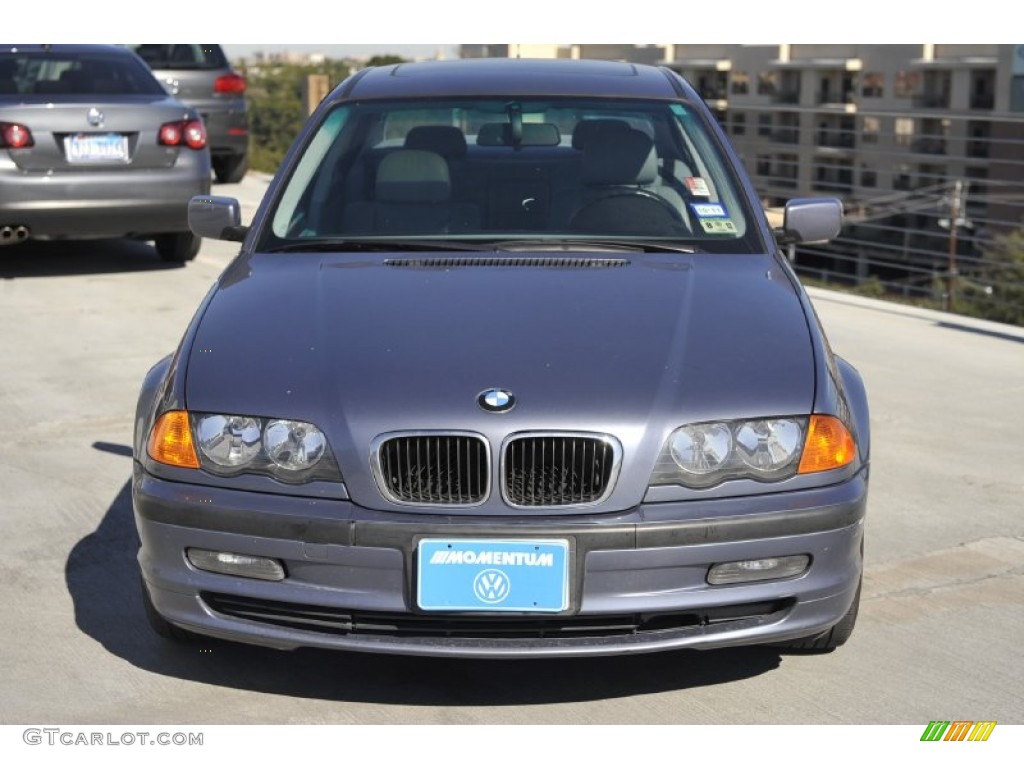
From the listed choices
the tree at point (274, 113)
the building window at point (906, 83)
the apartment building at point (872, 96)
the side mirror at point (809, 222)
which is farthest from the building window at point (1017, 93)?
the side mirror at point (809, 222)

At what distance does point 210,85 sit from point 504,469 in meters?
12.5

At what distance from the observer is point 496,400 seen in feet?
11.8

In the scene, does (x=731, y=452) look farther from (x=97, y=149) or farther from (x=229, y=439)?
(x=97, y=149)

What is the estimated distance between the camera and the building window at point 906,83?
7019cm

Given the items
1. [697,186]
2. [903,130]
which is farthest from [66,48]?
[903,130]

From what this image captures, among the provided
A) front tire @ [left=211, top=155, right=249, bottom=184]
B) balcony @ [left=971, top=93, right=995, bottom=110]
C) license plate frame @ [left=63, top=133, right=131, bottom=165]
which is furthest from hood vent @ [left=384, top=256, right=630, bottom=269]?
balcony @ [left=971, top=93, right=995, bottom=110]

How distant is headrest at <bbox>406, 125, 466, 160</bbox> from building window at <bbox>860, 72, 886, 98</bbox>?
71245 millimetres

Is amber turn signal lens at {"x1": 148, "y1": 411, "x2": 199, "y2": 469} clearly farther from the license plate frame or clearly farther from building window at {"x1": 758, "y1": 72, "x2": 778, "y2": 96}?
building window at {"x1": 758, "y1": 72, "x2": 778, "y2": 96}

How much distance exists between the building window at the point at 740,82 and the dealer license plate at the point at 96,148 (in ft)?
232

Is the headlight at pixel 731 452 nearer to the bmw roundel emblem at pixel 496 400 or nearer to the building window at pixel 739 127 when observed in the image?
the bmw roundel emblem at pixel 496 400

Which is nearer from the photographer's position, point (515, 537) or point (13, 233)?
point (515, 537)

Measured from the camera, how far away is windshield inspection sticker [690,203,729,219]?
483 centimetres
